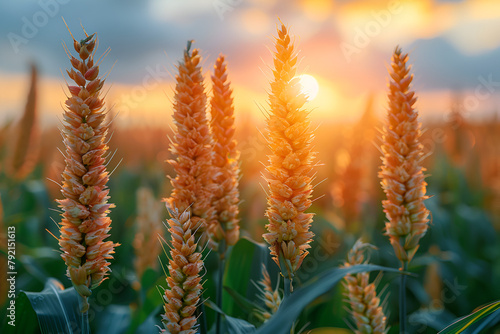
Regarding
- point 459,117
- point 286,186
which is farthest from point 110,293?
point 459,117

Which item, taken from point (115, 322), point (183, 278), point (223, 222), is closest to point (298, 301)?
point (183, 278)

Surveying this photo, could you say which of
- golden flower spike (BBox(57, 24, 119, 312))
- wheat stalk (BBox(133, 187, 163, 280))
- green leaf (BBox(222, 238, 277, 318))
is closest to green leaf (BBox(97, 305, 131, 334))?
wheat stalk (BBox(133, 187, 163, 280))

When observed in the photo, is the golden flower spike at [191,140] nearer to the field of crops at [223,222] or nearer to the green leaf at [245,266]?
the field of crops at [223,222]

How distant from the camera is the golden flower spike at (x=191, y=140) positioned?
160cm

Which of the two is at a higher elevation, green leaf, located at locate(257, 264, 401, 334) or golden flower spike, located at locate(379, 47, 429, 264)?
golden flower spike, located at locate(379, 47, 429, 264)

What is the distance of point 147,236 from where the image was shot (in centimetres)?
365

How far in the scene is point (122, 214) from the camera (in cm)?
571

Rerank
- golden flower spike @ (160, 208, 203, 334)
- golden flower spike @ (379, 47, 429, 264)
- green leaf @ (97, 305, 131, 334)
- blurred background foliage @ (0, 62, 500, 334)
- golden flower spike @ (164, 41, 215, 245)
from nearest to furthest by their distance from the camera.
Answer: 1. golden flower spike @ (160, 208, 203, 334)
2. golden flower spike @ (164, 41, 215, 245)
3. golden flower spike @ (379, 47, 429, 264)
4. green leaf @ (97, 305, 131, 334)
5. blurred background foliage @ (0, 62, 500, 334)

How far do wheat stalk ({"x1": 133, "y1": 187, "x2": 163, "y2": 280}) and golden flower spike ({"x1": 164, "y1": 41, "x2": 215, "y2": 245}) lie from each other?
1702 mm

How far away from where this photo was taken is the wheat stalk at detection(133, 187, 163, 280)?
346cm

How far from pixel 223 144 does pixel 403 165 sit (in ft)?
2.80

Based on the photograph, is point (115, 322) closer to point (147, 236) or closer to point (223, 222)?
point (147, 236)

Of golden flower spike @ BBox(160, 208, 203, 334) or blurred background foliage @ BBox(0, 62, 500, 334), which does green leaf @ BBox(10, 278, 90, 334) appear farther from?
golden flower spike @ BBox(160, 208, 203, 334)

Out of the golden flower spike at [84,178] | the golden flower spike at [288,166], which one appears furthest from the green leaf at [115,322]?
the golden flower spike at [288,166]
